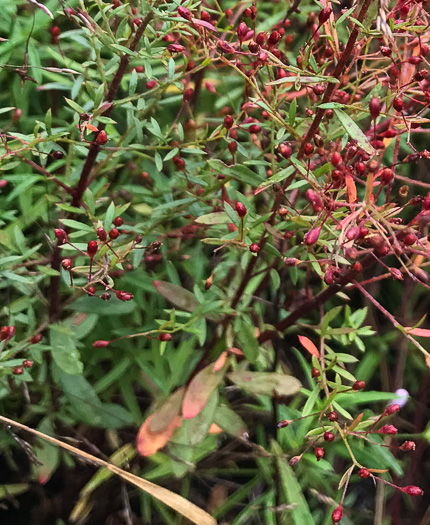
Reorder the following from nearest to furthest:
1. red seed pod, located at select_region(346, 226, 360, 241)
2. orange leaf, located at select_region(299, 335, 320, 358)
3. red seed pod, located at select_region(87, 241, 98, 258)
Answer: red seed pod, located at select_region(346, 226, 360, 241) < red seed pod, located at select_region(87, 241, 98, 258) < orange leaf, located at select_region(299, 335, 320, 358)

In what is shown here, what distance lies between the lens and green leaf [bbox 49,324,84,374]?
93cm

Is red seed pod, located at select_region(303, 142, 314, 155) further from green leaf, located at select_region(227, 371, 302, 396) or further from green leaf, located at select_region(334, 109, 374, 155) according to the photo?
green leaf, located at select_region(227, 371, 302, 396)

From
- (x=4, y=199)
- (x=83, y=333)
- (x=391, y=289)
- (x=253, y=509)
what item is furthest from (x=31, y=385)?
(x=391, y=289)

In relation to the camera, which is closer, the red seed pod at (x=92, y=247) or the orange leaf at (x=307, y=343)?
the red seed pod at (x=92, y=247)

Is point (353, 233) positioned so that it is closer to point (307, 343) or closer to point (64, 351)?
point (307, 343)

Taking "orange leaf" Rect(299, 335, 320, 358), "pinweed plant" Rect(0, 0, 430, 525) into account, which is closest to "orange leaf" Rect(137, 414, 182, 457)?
"pinweed plant" Rect(0, 0, 430, 525)

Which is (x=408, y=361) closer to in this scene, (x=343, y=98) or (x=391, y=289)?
(x=391, y=289)

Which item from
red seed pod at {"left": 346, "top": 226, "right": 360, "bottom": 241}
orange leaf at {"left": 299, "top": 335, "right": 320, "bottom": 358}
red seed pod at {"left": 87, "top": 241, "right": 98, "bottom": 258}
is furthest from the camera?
orange leaf at {"left": 299, "top": 335, "right": 320, "bottom": 358}

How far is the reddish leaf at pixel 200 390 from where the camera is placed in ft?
3.01

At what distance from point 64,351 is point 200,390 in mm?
227

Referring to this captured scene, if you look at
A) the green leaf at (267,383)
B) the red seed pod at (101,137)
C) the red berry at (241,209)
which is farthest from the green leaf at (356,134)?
the green leaf at (267,383)

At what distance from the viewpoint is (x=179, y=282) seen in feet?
3.43

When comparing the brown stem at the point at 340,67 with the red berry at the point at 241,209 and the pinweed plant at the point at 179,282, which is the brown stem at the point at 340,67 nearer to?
the pinweed plant at the point at 179,282

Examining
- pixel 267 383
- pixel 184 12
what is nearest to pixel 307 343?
pixel 267 383
